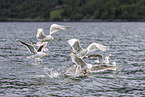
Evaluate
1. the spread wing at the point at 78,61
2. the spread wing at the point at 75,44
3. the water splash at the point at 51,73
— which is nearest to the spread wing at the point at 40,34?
the water splash at the point at 51,73

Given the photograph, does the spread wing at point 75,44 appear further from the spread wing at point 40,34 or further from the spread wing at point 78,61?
the spread wing at point 40,34

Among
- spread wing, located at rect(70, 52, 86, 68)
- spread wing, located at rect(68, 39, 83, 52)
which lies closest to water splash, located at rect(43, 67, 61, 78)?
spread wing, located at rect(68, 39, 83, 52)

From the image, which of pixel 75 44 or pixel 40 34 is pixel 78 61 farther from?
pixel 40 34

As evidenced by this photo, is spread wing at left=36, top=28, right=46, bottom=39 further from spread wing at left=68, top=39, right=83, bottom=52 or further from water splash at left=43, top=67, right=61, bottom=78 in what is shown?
Result: spread wing at left=68, top=39, right=83, bottom=52

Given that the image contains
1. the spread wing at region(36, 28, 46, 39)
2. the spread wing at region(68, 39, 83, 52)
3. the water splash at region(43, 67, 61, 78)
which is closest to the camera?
the spread wing at region(68, 39, 83, 52)

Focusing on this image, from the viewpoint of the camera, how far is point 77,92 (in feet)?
65.6

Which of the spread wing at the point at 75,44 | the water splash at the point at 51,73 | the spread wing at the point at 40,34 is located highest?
the spread wing at the point at 40,34

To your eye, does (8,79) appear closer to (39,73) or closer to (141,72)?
(39,73)

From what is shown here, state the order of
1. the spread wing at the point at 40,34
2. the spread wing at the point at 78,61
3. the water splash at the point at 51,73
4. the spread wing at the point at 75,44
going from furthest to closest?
the spread wing at the point at 40,34
the water splash at the point at 51,73
the spread wing at the point at 75,44
the spread wing at the point at 78,61

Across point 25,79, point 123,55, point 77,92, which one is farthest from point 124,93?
point 123,55

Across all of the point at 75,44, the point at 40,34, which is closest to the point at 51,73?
the point at 75,44

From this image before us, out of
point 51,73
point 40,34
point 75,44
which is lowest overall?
point 51,73

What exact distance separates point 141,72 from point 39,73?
9146 millimetres

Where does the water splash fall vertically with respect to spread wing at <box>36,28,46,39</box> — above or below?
below
